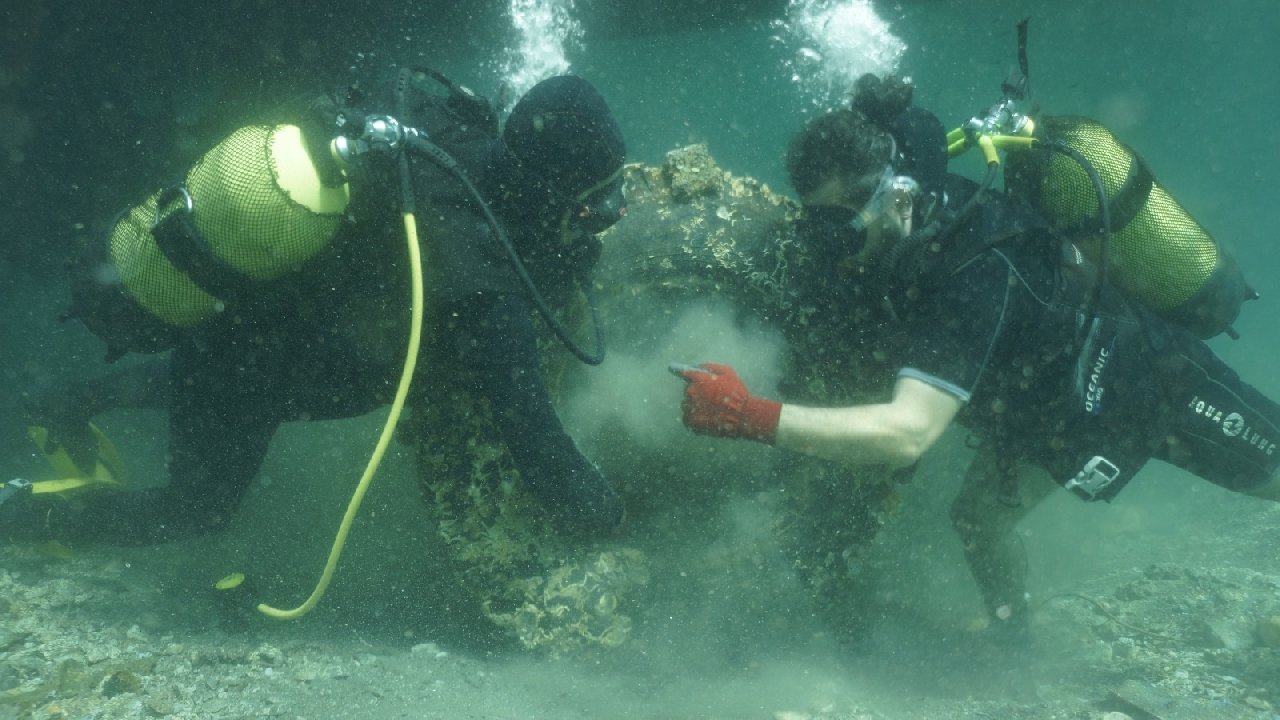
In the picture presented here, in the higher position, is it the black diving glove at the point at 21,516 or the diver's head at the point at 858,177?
the diver's head at the point at 858,177

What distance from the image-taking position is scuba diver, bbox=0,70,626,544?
2.50m

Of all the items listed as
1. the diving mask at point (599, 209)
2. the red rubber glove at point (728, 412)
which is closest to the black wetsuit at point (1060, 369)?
the red rubber glove at point (728, 412)

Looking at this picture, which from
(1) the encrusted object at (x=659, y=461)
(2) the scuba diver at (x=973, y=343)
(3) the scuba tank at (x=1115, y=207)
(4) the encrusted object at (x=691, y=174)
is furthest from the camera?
(4) the encrusted object at (x=691, y=174)

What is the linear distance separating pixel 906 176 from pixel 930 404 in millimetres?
1008

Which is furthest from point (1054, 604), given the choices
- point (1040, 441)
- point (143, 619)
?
point (143, 619)

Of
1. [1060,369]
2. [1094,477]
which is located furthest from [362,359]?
[1094,477]

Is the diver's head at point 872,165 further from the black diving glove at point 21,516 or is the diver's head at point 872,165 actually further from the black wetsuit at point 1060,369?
the black diving glove at point 21,516

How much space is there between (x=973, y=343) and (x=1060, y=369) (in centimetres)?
71

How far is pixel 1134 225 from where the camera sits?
3.33 m

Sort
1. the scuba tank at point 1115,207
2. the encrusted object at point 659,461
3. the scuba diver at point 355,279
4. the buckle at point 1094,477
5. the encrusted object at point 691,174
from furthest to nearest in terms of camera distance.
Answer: the encrusted object at point 691,174
the encrusted object at point 659,461
the buckle at point 1094,477
the scuba tank at point 1115,207
the scuba diver at point 355,279

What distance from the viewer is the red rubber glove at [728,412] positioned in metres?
2.63

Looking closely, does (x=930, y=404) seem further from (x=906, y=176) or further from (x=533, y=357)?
(x=533, y=357)

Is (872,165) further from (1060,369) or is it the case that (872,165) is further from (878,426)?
(1060,369)

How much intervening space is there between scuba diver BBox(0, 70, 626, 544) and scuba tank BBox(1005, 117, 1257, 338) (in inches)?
80.7
